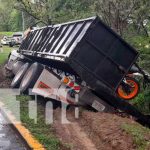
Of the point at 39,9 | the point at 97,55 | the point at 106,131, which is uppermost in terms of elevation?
the point at 97,55

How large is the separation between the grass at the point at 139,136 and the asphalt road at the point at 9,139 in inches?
74.3

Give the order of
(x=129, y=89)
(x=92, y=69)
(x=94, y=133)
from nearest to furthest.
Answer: (x=94, y=133) → (x=92, y=69) → (x=129, y=89)

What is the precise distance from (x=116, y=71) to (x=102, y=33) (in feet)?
3.18

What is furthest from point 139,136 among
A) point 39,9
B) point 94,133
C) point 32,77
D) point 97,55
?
point 39,9

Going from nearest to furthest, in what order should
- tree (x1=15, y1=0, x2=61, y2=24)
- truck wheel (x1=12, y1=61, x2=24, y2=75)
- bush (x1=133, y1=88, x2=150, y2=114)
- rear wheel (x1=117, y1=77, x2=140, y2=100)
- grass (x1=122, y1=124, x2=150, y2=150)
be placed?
grass (x1=122, y1=124, x2=150, y2=150) → rear wheel (x1=117, y1=77, x2=140, y2=100) → bush (x1=133, y1=88, x2=150, y2=114) → truck wheel (x1=12, y1=61, x2=24, y2=75) → tree (x1=15, y1=0, x2=61, y2=24)

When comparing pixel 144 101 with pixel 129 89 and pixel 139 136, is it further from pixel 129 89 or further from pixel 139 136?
pixel 139 136

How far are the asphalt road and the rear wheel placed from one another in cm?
313

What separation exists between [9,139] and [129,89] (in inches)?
155

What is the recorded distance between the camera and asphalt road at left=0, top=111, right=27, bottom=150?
7305 millimetres

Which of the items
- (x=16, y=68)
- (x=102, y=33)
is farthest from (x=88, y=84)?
(x=16, y=68)

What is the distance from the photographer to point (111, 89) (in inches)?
382

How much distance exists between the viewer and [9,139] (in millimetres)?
7844

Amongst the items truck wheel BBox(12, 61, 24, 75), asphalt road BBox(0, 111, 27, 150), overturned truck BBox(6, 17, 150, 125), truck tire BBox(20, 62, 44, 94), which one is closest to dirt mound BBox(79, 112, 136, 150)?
overturned truck BBox(6, 17, 150, 125)

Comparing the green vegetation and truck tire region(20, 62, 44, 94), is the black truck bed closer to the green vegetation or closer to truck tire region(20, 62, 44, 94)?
truck tire region(20, 62, 44, 94)
